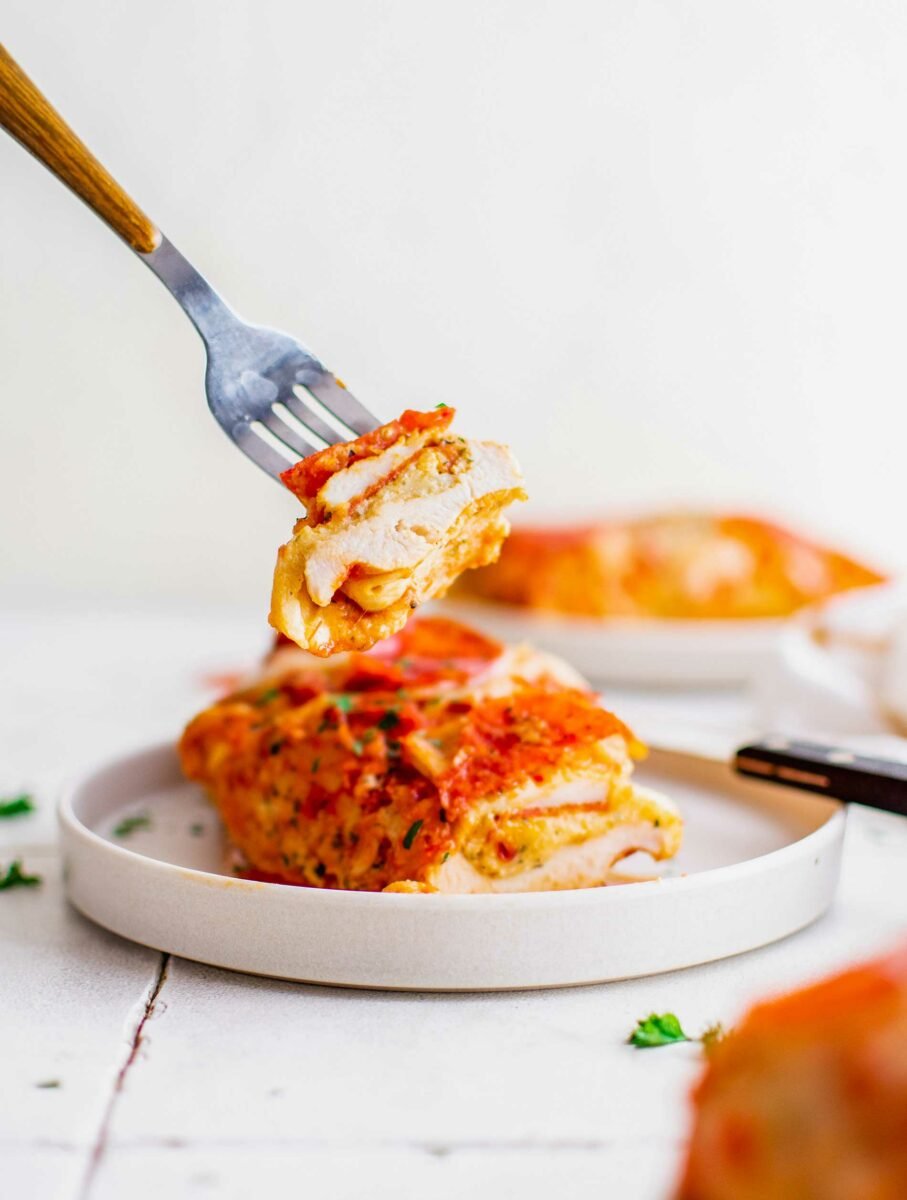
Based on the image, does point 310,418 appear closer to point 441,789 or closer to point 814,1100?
point 441,789

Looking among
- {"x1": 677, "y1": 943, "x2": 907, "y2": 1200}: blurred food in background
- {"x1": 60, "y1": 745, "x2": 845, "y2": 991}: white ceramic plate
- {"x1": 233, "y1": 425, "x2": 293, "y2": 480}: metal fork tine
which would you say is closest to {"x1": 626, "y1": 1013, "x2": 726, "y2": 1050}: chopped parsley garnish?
{"x1": 60, "y1": 745, "x2": 845, "y2": 991}: white ceramic plate

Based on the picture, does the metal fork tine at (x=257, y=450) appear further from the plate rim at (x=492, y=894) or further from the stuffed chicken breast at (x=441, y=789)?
the plate rim at (x=492, y=894)

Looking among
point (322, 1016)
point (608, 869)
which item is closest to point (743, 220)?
point (608, 869)

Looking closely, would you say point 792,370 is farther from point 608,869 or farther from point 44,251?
point 608,869

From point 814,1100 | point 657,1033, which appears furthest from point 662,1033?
point 814,1100

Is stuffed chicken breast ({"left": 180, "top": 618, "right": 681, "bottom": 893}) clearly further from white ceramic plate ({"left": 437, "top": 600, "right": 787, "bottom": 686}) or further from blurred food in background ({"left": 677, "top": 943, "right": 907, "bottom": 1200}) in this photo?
white ceramic plate ({"left": 437, "top": 600, "right": 787, "bottom": 686})

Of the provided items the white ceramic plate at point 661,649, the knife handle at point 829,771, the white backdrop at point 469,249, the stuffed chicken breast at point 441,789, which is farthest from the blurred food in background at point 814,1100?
the white backdrop at point 469,249
